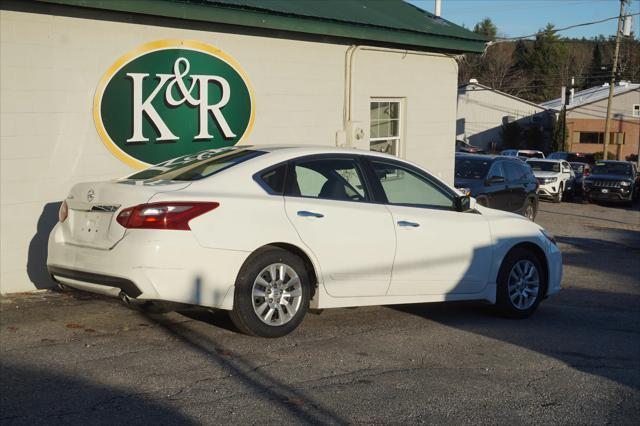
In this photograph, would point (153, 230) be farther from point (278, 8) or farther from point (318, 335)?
point (278, 8)

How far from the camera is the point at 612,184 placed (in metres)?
31.9

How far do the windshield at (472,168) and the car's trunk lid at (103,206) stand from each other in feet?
38.0

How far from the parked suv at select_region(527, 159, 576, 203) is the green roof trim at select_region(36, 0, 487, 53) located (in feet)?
56.7

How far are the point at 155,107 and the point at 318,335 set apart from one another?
410 cm

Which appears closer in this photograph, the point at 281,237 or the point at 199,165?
the point at 281,237

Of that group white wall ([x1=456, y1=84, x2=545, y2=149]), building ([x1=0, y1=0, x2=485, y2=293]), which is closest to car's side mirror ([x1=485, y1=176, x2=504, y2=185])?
building ([x1=0, y1=0, x2=485, y2=293])

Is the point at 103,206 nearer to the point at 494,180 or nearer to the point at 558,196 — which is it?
the point at 494,180

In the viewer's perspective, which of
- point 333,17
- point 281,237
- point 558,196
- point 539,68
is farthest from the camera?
point 539,68

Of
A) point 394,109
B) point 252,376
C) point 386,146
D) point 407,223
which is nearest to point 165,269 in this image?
point 252,376

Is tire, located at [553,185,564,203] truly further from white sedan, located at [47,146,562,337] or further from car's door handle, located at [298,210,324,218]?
car's door handle, located at [298,210,324,218]

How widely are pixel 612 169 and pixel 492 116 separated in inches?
1487

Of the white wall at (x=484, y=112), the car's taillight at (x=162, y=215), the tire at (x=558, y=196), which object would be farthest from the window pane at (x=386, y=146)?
the white wall at (x=484, y=112)

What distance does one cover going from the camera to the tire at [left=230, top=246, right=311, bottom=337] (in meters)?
6.84

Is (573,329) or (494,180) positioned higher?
(494,180)
